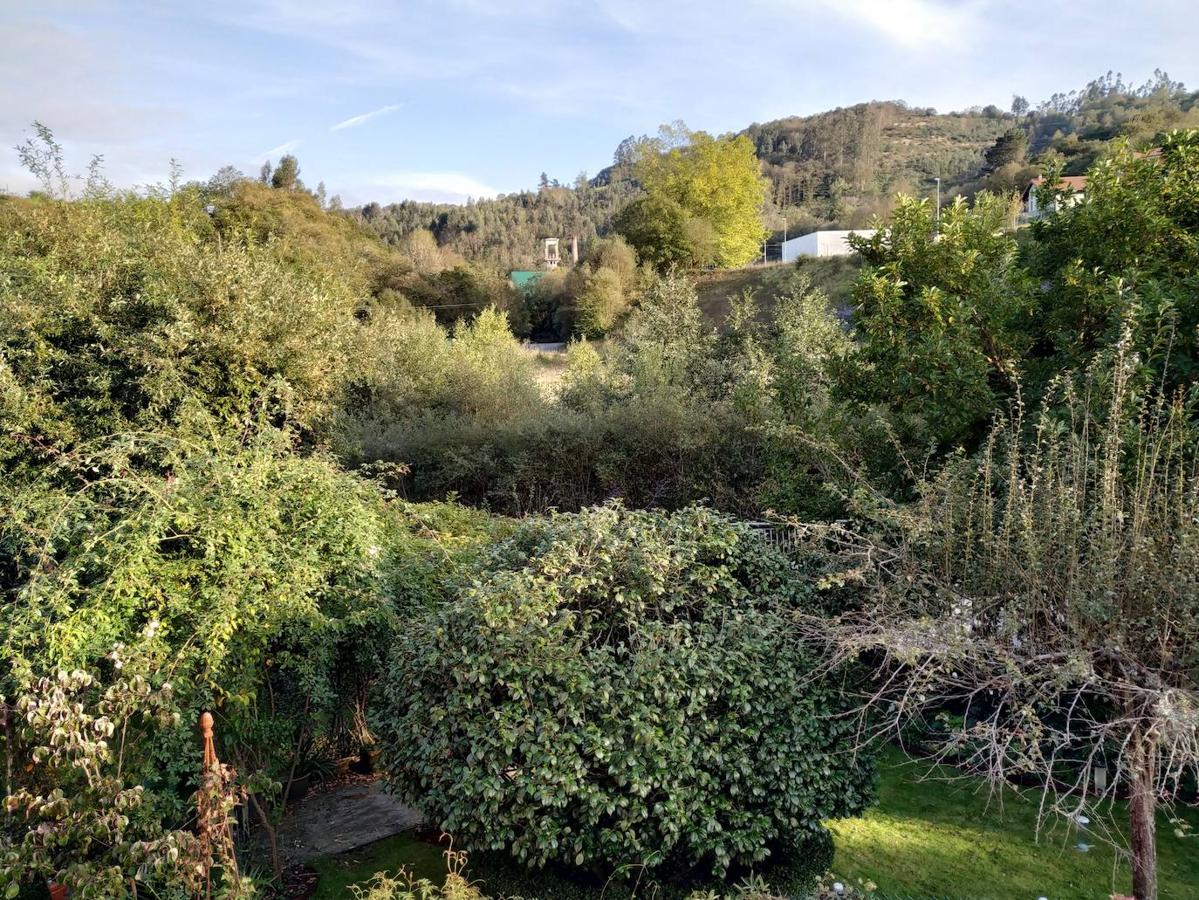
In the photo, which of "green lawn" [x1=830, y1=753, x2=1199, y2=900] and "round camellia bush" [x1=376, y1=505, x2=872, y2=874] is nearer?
"round camellia bush" [x1=376, y1=505, x2=872, y2=874]

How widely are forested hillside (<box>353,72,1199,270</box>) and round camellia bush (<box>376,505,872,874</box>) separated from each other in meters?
32.0

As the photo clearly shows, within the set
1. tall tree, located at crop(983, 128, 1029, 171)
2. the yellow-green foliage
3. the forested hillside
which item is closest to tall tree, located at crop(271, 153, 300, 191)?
the forested hillside

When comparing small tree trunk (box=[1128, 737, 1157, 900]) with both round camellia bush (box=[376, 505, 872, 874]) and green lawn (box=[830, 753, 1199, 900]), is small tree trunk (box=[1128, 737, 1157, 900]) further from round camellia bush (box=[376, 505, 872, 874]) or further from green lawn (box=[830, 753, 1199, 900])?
round camellia bush (box=[376, 505, 872, 874])

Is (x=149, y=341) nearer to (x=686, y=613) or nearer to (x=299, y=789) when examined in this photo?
(x=299, y=789)

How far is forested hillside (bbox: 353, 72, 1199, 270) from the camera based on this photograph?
45.6 m

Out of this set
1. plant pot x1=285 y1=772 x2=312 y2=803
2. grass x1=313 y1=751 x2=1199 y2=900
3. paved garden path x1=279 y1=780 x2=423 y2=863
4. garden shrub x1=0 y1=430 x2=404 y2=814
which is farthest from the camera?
plant pot x1=285 y1=772 x2=312 y2=803

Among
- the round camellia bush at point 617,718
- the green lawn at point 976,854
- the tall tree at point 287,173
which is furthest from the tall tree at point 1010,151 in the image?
the round camellia bush at point 617,718

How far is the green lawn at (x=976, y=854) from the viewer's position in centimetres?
376

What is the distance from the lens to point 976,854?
407 cm

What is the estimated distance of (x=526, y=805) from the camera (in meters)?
3.26

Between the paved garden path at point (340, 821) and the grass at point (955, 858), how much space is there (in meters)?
0.13

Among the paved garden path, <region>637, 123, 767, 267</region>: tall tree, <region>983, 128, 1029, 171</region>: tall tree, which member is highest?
<region>983, 128, 1029, 171</region>: tall tree

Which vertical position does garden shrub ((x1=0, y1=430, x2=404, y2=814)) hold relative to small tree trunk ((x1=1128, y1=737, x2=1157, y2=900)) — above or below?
above

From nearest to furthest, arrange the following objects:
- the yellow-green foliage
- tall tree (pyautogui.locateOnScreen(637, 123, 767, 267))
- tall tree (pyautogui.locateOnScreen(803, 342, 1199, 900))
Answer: tall tree (pyautogui.locateOnScreen(803, 342, 1199, 900))
the yellow-green foliage
tall tree (pyautogui.locateOnScreen(637, 123, 767, 267))
